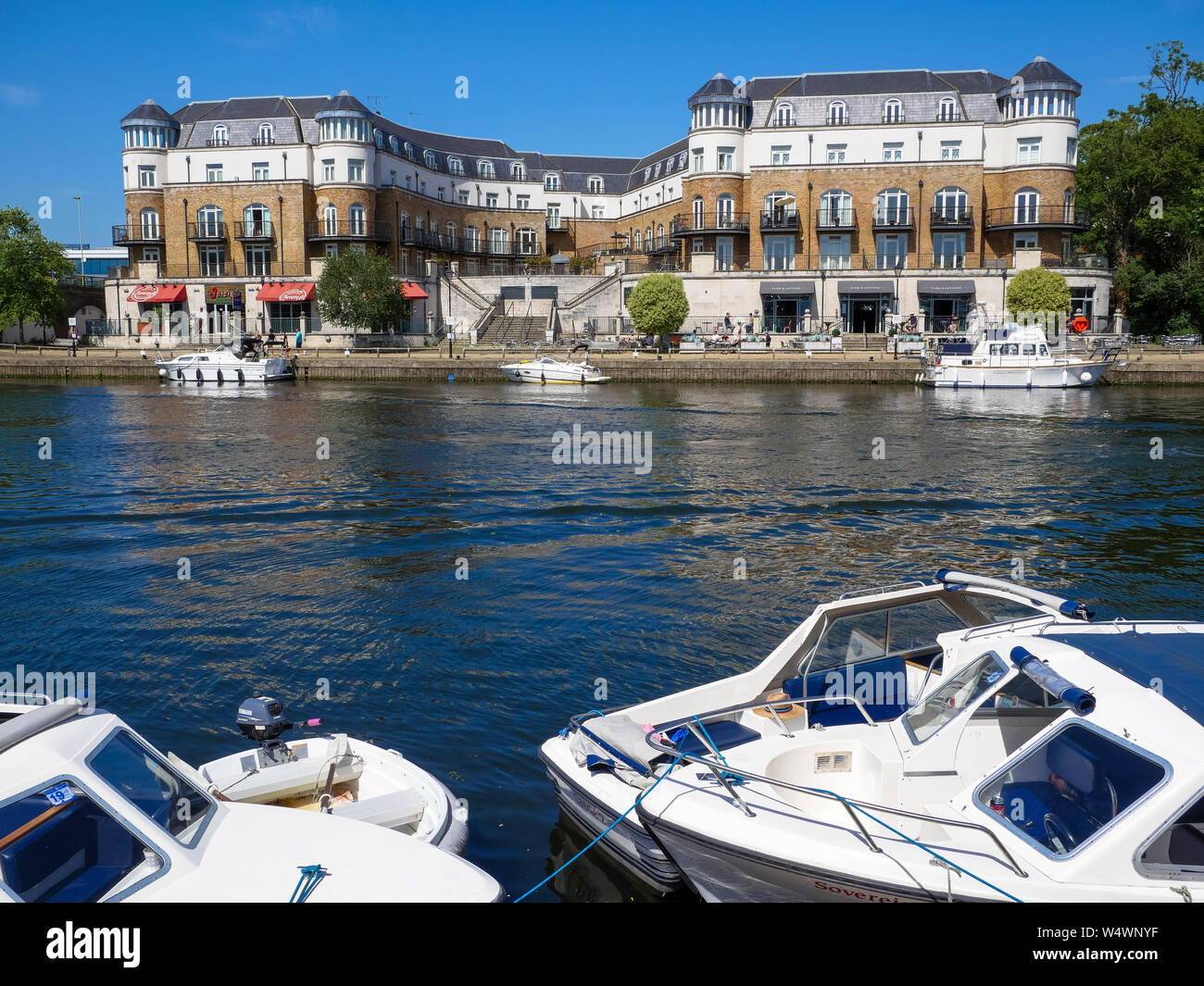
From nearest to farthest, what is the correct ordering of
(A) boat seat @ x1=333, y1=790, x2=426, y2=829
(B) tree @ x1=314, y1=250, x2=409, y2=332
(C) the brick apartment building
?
1. (A) boat seat @ x1=333, y1=790, x2=426, y2=829
2. (B) tree @ x1=314, y1=250, x2=409, y2=332
3. (C) the brick apartment building

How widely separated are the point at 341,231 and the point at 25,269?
19554mm

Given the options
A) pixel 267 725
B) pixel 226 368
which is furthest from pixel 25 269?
pixel 267 725

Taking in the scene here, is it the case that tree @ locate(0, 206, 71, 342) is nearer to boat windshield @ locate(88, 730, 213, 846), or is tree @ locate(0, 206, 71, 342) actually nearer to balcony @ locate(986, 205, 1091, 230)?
balcony @ locate(986, 205, 1091, 230)

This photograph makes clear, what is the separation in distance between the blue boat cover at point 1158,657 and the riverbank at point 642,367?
45.7 meters

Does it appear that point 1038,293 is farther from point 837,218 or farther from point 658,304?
point 658,304

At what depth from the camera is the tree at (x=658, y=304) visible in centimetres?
5906

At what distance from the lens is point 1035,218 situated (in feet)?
210

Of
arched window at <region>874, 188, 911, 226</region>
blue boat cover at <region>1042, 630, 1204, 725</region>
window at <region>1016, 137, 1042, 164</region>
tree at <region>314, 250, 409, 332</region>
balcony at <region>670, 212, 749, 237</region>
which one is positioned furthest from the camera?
balcony at <region>670, 212, 749, 237</region>

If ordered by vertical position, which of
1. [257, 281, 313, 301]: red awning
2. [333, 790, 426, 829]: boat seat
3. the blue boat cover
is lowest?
[333, 790, 426, 829]: boat seat

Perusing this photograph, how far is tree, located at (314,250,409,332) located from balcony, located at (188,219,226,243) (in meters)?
12.5

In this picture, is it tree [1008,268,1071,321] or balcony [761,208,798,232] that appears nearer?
tree [1008,268,1071,321]

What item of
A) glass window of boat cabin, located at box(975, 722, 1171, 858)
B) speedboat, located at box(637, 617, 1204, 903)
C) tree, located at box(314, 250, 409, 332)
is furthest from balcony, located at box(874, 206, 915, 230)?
glass window of boat cabin, located at box(975, 722, 1171, 858)

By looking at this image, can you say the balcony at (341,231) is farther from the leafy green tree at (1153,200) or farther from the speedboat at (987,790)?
the speedboat at (987,790)

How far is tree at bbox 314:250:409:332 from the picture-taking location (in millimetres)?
61281
